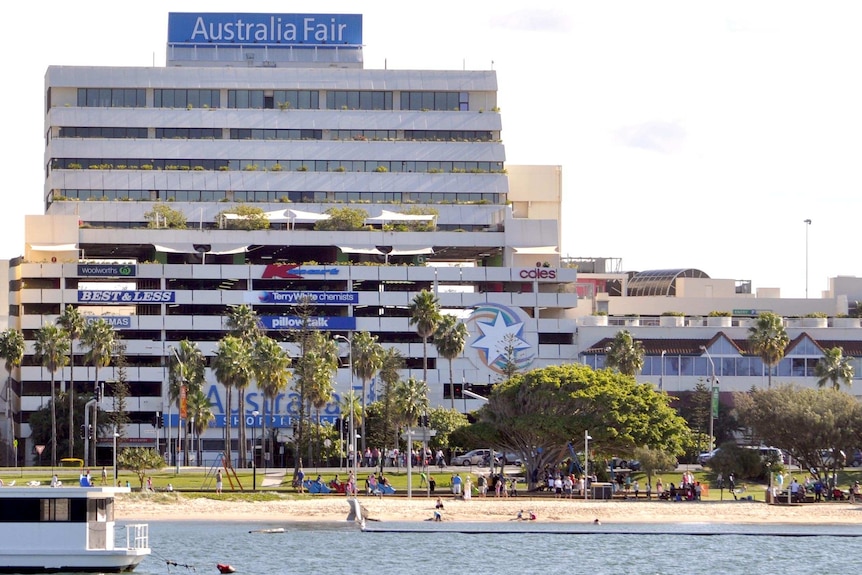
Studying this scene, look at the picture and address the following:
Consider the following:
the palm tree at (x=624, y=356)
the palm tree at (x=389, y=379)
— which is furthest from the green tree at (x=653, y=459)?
the palm tree at (x=624, y=356)

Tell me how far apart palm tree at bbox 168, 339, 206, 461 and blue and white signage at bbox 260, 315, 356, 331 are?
13.8m

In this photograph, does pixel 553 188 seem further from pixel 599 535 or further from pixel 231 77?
pixel 599 535

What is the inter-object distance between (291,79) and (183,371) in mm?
50547

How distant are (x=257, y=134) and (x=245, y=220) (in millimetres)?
16287

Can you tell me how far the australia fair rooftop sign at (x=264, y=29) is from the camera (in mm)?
175750

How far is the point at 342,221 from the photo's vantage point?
163m

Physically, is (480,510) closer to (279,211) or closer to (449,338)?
(449,338)

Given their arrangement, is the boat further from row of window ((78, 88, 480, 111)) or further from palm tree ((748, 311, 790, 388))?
row of window ((78, 88, 480, 111))

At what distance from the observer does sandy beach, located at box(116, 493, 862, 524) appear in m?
94.2

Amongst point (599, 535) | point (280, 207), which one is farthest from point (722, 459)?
point (280, 207)

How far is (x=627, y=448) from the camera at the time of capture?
105m

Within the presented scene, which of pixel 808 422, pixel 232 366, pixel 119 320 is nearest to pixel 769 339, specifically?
pixel 808 422

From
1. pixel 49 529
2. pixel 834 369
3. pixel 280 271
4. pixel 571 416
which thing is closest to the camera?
pixel 49 529

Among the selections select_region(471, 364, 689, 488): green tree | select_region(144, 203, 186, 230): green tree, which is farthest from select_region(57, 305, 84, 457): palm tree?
select_region(471, 364, 689, 488): green tree
